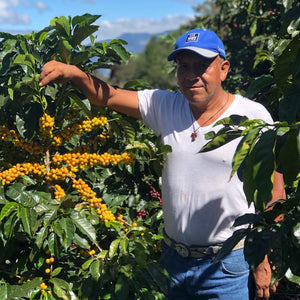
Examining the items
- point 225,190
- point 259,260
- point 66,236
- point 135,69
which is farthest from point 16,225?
point 135,69

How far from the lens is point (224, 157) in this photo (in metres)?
2.56

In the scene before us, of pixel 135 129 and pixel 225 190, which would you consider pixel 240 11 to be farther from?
pixel 225 190

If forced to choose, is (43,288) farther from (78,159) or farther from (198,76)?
(198,76)

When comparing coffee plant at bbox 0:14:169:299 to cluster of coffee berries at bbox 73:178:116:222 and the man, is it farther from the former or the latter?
the man

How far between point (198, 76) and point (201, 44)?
172 millimetres

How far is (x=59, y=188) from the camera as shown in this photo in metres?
2.56

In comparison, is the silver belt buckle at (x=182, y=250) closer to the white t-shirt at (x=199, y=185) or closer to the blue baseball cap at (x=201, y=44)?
the white t-shirt at (x=199, y=185)

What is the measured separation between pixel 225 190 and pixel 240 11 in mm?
4519

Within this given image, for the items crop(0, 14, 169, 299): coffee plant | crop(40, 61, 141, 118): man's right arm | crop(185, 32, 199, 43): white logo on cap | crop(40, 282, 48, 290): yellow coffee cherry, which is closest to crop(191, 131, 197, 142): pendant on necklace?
crop(0, 14, 169, 299): coffee plant

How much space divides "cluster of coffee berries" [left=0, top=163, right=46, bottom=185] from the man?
0.44m

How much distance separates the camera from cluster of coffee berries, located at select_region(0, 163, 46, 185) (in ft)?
8.05

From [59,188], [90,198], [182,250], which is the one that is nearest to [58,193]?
[59,188]

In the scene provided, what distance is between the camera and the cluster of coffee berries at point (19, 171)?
2453 millimetres

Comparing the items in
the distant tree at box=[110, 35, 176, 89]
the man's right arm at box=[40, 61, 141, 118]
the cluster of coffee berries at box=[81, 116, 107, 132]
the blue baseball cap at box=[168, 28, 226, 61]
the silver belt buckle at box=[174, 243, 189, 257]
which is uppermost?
the blue baseball cap at box=[168, 28, 226, 61]
